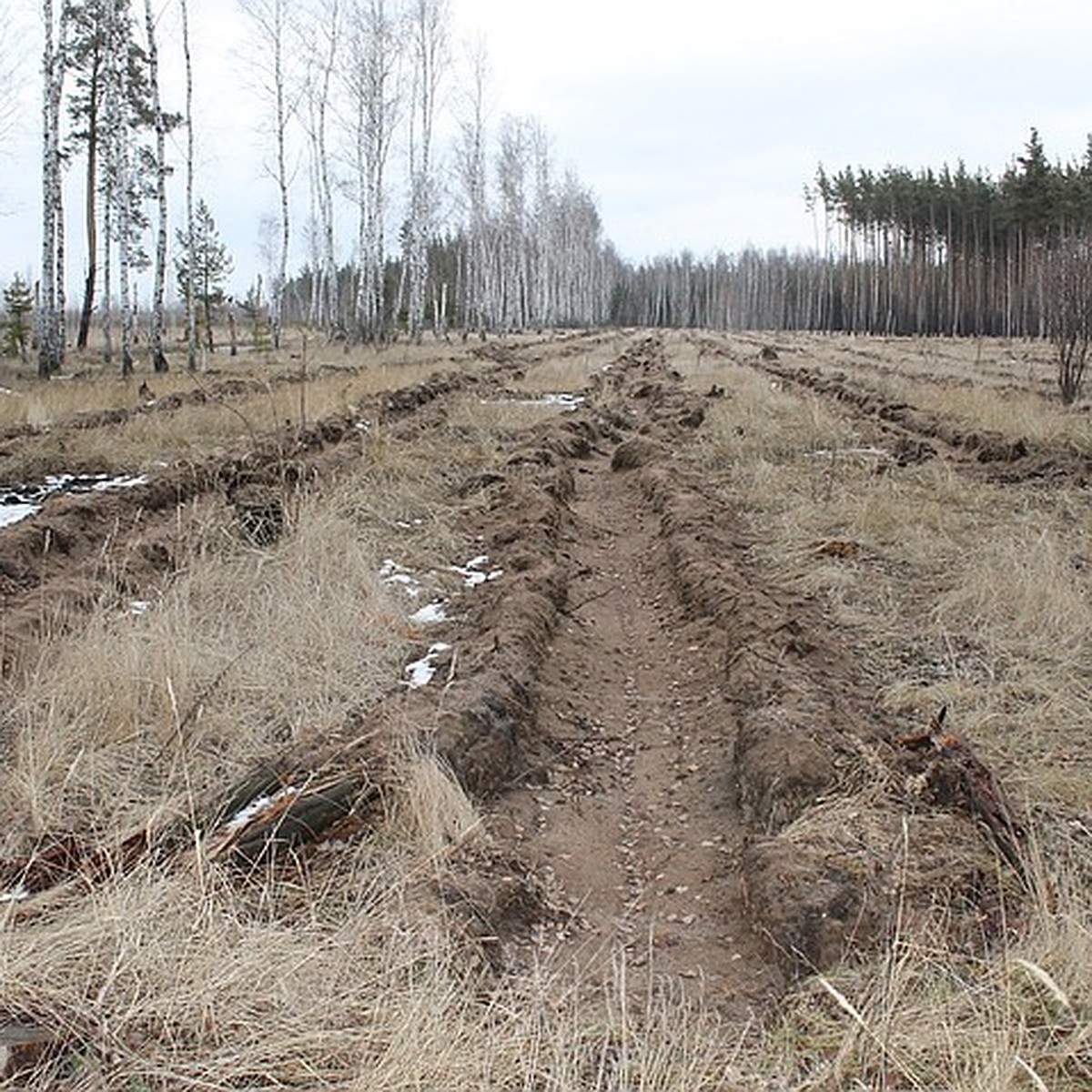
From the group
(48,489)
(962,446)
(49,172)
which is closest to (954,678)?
(48,489)

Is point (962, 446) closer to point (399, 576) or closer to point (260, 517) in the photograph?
point (399, 576)

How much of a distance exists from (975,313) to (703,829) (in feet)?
218

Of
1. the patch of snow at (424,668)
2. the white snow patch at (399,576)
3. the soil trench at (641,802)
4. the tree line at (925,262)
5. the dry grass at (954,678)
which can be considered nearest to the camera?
the dry grass at (954,678)

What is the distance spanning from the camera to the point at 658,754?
5.01 m

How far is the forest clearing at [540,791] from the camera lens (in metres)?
2.70

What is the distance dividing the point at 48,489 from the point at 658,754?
7144mm

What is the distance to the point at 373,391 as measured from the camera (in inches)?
718

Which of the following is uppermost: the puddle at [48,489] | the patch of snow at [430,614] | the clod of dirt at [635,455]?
the clod of dirt at [635,455]

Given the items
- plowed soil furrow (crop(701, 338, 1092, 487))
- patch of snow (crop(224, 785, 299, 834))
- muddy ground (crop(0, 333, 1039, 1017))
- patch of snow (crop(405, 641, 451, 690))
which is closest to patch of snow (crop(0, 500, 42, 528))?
muddy ground (crop(0, 333, 1039, 1017))

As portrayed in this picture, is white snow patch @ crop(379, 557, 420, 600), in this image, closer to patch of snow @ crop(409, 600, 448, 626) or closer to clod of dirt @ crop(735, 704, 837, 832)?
patch of snow @ crop(409, 600, 448, 626)

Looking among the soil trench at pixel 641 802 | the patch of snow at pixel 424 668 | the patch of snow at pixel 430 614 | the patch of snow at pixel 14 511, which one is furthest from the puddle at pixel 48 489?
the soil trench at pixel 641 802

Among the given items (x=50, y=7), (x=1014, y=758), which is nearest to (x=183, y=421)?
(x=50, y=7)

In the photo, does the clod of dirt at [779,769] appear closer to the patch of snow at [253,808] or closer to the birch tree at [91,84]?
the patch of snow at [253,808]

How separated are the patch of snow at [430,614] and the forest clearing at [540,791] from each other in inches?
1.2
